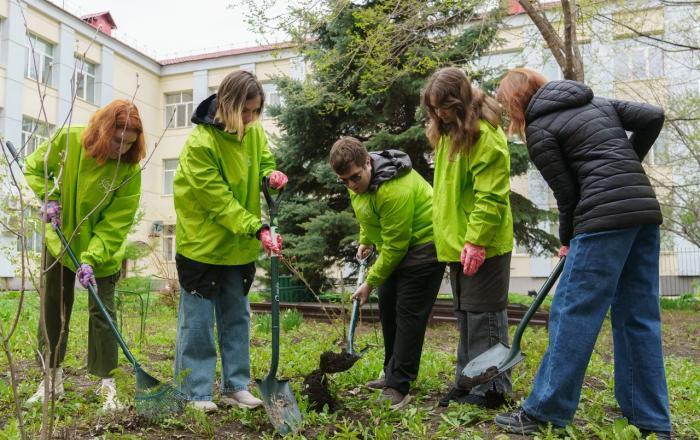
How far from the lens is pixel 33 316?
7.43 metres

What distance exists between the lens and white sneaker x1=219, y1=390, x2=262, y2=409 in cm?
323

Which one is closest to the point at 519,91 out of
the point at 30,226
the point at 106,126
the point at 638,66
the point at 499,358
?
the point at 499,358

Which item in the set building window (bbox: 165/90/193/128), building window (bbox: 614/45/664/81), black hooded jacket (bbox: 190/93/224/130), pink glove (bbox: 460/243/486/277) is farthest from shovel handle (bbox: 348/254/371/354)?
building window (bbox: 165/90/193/128)

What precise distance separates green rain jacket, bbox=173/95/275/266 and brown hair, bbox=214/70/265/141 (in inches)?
3.4

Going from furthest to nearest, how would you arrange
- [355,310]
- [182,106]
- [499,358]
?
[182,106], [355,310], [499,358]

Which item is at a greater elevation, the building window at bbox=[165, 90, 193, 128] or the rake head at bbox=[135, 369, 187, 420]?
the building window at bbox=[165, 90, 193, 128]

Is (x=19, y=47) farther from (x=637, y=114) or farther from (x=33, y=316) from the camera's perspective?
(x=637, y=114)

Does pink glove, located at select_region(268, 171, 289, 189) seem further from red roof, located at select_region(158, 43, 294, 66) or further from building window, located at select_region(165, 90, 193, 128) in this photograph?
building window, located at select_region(165, 90, 193, 128)

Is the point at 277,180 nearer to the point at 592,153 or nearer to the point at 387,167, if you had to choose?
the point at 387,167

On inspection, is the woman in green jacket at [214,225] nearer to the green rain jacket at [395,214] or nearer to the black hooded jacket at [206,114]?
the black hooded jacket at [206,114]

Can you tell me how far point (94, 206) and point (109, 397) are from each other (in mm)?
Result: 1067

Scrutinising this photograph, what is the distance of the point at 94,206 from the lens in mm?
3418

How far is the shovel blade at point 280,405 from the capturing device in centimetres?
287

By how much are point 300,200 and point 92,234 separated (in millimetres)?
6979
